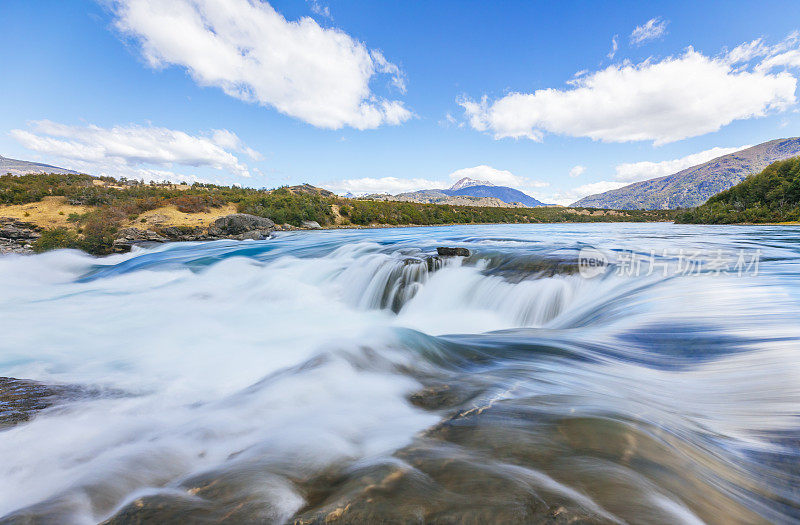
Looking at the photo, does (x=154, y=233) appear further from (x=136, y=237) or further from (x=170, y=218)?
(x=170, y=218)

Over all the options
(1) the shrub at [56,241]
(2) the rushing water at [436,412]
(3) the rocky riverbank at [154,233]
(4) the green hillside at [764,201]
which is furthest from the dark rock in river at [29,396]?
(4) the green hillside at [764,201]

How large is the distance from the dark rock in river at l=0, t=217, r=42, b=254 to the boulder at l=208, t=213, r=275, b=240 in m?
8.96

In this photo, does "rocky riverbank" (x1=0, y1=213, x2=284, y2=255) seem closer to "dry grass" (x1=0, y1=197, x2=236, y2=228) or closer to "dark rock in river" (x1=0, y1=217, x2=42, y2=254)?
"dark rock in river" (x1=0, y1=217, x2=42, y2=254)

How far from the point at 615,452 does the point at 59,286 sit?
16.2 metres

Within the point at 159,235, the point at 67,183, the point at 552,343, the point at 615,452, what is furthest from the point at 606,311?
the point at 67,183

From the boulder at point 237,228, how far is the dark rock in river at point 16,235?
29.4ft

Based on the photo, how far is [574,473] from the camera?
73.1 inches

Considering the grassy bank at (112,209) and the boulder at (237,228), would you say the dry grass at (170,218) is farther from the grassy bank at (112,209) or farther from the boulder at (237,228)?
the boulder at (237,228)

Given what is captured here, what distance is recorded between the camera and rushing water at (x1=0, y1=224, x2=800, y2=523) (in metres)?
1.71

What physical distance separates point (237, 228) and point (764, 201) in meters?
57.8

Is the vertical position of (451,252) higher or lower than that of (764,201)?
lower

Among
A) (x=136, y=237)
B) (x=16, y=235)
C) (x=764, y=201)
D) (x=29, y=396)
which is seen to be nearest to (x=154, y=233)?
(x=136, y=237)

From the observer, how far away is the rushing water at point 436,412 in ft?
5.62

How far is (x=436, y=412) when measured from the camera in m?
2.83
